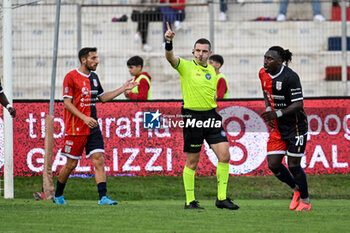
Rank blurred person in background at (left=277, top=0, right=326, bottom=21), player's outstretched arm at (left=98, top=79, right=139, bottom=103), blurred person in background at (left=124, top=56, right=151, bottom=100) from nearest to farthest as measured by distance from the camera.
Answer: player's outstretched arm at (left=98, top=79, right=139, bottom=103)
blurred person in background at (left=124, top=56, right=151, bottom=100)
blurred person in background at (left=277, top=0, right=326, bottom=21)

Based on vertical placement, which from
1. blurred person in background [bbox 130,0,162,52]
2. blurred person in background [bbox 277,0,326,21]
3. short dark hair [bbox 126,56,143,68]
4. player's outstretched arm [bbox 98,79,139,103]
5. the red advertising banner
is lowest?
the red advertising banner

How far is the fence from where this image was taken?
61.7 feet

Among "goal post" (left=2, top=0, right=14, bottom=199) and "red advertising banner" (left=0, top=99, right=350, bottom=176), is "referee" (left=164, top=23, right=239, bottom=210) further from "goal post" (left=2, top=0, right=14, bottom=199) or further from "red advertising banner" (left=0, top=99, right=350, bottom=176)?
"red advertising banner" (left=0, top=99, right=350, bottom=176)

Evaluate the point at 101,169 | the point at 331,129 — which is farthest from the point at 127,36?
the point at 101,169

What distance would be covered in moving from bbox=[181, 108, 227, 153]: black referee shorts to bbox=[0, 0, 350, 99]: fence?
8.20 meters

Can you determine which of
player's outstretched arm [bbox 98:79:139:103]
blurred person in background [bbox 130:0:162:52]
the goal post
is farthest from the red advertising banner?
blurred person in background [bbox 130:0:162:52]

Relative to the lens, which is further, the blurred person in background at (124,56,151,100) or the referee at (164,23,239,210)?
the blurred person in background at (124,56,151,100)

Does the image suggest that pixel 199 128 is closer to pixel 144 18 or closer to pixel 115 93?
pixel 115 93

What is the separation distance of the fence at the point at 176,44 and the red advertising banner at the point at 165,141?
3.42 meters

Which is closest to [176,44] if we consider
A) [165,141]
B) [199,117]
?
[165,141]

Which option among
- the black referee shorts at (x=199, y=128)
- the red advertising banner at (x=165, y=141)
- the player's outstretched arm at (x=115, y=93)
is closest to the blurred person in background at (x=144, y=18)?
the red advertising banner at (x=165, y=141)

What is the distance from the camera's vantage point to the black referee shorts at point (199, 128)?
33.2 feet

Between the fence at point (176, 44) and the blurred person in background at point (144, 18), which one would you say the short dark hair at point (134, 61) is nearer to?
the fence at point (176, 44)

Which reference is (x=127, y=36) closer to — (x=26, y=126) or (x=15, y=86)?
(x=15, y=86)
